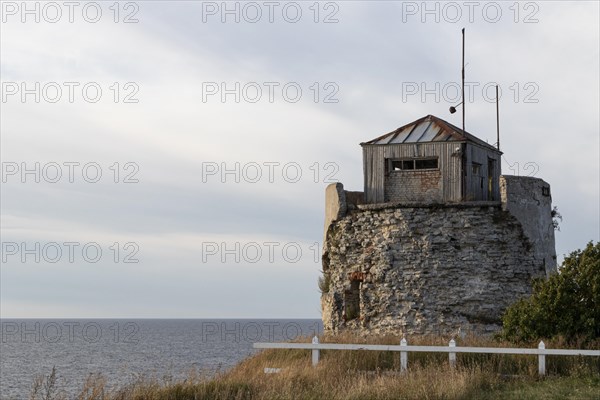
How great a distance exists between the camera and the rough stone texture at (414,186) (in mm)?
22203

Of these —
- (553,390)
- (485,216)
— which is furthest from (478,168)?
(553,390)

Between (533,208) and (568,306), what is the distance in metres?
5.20

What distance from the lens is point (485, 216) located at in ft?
70.2

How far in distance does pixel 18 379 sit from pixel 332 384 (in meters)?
34.6

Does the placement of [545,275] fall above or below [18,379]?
above

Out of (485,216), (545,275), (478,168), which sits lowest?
(545,275)

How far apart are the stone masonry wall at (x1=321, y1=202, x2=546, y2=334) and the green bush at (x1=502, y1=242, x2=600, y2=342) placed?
3127 millimetres

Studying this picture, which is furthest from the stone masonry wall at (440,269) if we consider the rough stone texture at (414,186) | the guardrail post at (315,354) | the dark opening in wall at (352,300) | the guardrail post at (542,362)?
the guardrail post at (542,362)

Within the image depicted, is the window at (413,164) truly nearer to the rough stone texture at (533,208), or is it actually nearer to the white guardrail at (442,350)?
the rough stone texture at (533,208)

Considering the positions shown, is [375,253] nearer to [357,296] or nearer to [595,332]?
[357,296]

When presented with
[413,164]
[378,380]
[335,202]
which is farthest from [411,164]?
[378,380]

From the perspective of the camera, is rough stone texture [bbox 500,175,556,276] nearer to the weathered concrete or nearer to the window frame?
the window frame

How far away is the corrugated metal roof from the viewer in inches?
891

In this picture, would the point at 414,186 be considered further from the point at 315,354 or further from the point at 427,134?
the point at 315,354
